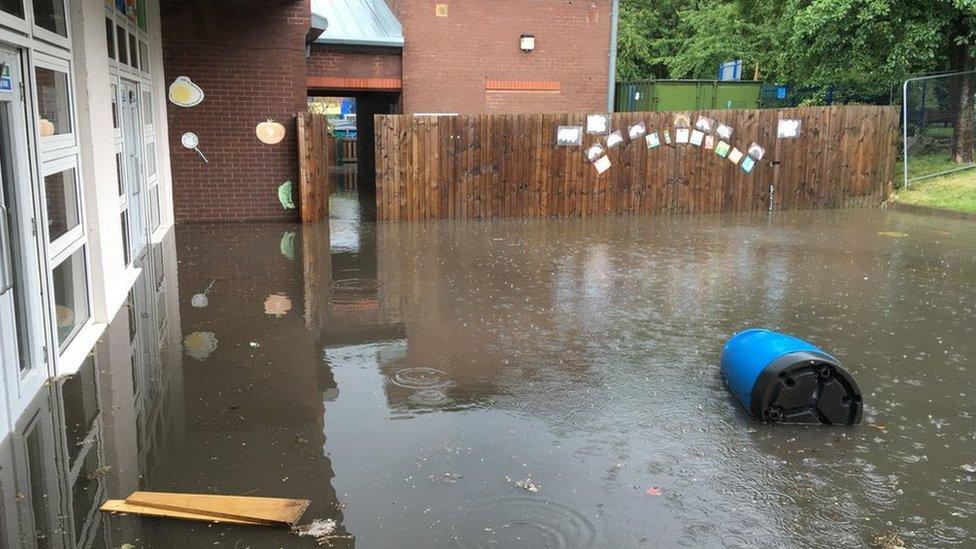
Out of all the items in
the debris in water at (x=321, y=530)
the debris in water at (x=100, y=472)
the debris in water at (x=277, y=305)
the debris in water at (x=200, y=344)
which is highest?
the debris in water at (x=277, y=305)

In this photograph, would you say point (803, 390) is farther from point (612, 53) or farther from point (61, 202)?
point (612, 53)

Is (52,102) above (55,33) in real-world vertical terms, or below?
below

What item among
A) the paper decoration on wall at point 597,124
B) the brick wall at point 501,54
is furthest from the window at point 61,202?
the brick wall at point 501,54

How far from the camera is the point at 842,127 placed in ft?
49.6

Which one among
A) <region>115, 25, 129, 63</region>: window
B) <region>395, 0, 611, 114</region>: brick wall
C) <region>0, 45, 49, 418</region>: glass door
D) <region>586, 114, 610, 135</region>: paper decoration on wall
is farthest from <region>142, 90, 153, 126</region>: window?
<region>395, 0, 611, 114</region>: brick wall

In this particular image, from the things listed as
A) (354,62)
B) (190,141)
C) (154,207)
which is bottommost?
(154,207)

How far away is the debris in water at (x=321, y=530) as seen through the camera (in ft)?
11.6

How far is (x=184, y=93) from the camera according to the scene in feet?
40.7

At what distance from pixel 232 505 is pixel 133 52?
798cm

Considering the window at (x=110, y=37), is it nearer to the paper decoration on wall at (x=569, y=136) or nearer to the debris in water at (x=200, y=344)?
the debris in water at (x=200, y=344)

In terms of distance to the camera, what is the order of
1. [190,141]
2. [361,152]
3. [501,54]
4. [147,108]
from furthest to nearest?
[361,152] → [501,54] → [190,141] → [147,108]

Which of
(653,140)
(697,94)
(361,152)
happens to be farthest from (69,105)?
(697,94)

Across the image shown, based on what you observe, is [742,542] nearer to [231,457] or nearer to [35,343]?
[231,457]

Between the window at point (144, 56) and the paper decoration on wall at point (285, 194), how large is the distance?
2764 mm
